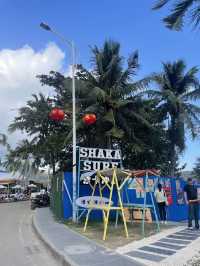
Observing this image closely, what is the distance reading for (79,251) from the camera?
475 inches

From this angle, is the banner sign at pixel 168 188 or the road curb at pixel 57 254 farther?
the banner sign at pixel 168 188

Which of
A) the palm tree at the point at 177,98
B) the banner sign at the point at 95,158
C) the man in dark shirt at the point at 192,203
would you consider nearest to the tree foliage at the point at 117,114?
the palm tree at the point at 177,98

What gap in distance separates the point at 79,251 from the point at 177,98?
85.1 feet

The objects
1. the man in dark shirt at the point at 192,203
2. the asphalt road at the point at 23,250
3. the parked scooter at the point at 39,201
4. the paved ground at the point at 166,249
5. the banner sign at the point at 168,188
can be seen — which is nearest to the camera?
the paved ground at the point at 166,249

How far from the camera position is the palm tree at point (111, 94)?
1237 inches

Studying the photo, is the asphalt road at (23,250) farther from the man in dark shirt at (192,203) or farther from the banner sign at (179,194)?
the banner sign at (179,194)

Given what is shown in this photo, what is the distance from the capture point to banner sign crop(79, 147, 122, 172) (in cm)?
2197

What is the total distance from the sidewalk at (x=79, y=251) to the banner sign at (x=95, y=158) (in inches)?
224

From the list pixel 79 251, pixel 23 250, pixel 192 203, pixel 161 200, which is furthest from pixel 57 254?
pixel 161 200

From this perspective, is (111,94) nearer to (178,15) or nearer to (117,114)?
(117,114)

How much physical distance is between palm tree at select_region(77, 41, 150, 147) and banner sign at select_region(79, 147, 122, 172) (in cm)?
843

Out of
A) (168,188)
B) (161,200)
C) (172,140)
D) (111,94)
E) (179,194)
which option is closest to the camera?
(161,200)

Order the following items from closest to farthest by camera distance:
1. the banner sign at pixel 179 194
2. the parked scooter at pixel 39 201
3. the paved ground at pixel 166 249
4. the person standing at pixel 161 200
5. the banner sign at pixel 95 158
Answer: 1. the paved ground at pixel 166 249
2. the person standing at pixel 161 200
3. the banner sign at pixel 95 158
4. the banner sign at pixel 179 194
5. the parked scooter at pixel 39 201

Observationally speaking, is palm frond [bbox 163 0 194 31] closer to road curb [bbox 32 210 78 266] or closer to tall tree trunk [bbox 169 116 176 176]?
road curb [bbox 32 210 78 266]
